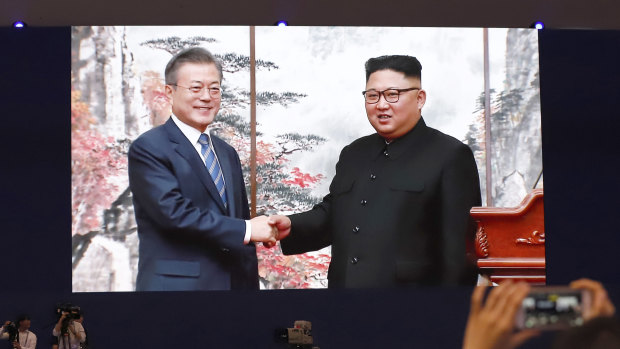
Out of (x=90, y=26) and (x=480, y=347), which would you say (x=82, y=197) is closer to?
(x=90, y=26)

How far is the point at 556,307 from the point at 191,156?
605 centimetres

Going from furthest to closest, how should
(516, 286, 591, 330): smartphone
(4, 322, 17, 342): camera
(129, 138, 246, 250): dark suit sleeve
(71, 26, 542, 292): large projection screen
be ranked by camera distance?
(71, 26, 542, 292): large projection screen, (129, 138, 246, 250): dark suit sleeve, (4, 322, 17, 342): camera, (516, 286, 591, 330): smartphone

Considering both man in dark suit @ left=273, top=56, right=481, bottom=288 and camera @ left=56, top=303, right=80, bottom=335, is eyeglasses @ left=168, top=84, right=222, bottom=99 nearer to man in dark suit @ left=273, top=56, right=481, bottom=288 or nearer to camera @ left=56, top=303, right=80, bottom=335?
man in dark suit @ left=273, top=56, right=481, bottom=288

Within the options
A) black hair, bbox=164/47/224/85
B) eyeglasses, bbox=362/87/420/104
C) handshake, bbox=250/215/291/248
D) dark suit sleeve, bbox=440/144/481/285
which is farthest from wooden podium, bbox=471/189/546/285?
black hair, bbox=164/47/224/85

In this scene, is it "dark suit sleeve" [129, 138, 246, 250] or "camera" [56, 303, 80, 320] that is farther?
"dark suit sleeve" [129, 138, 246, 250]

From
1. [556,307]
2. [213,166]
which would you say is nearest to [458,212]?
[213,166]

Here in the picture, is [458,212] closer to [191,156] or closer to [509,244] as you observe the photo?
[509,244]

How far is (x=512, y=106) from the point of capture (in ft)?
24.7

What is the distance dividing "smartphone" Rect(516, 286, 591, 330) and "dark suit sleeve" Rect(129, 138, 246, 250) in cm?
595

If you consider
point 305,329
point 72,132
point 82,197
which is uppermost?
point 72,132

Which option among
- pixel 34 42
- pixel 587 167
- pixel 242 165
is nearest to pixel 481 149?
pixel 587 167

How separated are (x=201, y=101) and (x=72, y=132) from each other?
3.66 feet

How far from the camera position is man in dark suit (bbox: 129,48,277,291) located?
716 cm

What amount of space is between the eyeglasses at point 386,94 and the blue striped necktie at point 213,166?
1378mm
